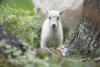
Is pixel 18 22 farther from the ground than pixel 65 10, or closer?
closer

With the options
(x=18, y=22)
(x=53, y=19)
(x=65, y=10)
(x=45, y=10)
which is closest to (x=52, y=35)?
(x=53, y=19)

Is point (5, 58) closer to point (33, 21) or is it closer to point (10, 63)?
point (10, 63)

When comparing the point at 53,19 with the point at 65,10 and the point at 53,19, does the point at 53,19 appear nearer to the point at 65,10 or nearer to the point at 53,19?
the point at 53,19

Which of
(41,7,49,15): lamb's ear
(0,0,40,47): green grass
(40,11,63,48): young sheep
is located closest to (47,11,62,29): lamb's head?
(40,11,63,48): young sheep

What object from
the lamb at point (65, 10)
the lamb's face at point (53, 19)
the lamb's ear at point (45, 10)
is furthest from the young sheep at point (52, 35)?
the lamb at point (65, 10)

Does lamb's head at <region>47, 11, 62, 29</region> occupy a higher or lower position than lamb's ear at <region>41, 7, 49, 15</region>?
lower

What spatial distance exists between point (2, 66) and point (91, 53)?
102 inches

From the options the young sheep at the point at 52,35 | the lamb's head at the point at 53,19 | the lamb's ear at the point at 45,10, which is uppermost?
the lamb's ear at the point at 45,10

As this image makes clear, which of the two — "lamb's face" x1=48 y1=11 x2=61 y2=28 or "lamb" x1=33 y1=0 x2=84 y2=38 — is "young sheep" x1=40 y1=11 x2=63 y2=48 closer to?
"lamb's face" x1=48 y1=11 x2=61 y2=28

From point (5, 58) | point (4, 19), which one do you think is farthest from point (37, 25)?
point (5, 58)

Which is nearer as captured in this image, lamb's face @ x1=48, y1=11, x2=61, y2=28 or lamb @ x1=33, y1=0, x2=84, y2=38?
lamb's face @ x1=48, y1=11, x2=61, y2=28

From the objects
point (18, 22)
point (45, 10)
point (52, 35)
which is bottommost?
point (52, 35)

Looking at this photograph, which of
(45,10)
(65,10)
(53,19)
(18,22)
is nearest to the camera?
(18,22)

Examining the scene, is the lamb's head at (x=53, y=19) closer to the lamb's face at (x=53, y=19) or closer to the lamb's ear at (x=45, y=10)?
the lamb's face at (x=53, y=19)
